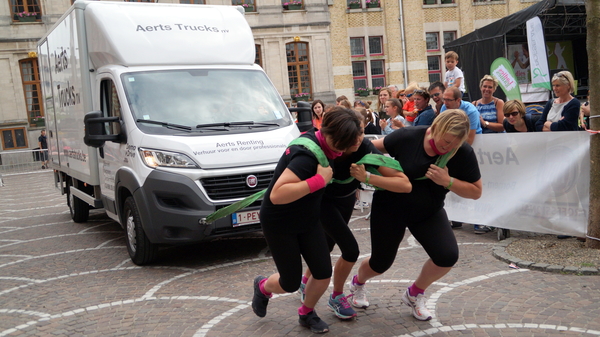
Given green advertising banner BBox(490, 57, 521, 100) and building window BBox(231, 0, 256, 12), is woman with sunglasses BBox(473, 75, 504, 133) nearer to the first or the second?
green advertising banner BBox(490, 57, 521, 100)

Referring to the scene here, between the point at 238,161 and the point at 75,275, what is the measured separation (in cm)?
247

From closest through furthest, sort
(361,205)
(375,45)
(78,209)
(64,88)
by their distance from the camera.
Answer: (64,88) → (361,205) → (78,209) → (375,45)

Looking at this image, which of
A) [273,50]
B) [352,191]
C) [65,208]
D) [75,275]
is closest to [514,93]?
[352,191]

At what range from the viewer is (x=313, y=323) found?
429 centimetres

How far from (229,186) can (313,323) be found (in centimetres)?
246

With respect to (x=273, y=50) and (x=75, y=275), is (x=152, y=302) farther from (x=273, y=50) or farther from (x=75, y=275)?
(x=273, y=50)

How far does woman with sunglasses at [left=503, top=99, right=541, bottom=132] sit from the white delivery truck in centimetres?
313

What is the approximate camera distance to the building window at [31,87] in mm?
31859

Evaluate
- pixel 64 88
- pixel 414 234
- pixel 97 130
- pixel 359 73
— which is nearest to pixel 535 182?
pixel 414 234

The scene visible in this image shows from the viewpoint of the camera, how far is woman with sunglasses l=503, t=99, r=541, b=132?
7664 millimetres

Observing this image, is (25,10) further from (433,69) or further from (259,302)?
(259,302)

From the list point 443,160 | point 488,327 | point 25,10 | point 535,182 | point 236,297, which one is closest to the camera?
point 443,160

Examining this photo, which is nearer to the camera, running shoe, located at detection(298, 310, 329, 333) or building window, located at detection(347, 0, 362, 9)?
running shoe, located at detection(298, 310, 329, 333)

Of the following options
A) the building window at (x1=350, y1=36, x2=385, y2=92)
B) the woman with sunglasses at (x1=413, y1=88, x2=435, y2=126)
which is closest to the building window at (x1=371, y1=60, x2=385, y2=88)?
the building window at (x1=350, y1=36, x2=385, y2=92)
